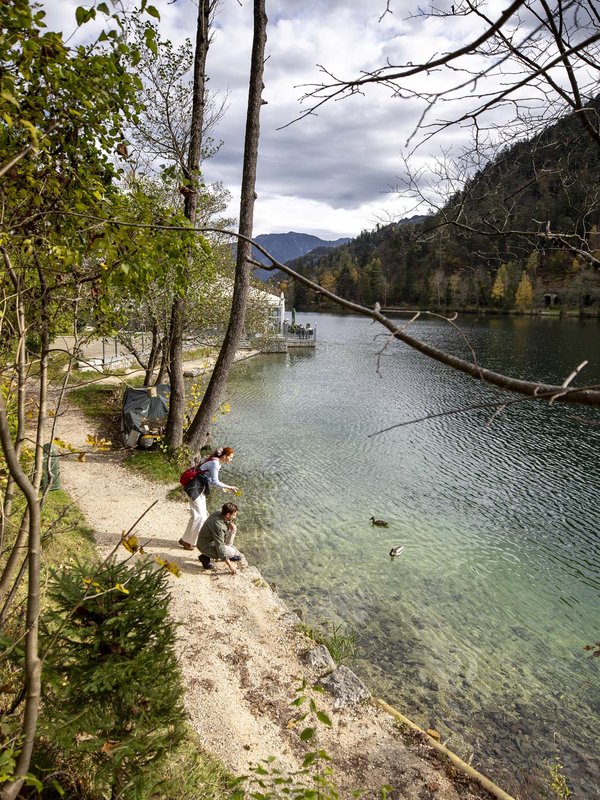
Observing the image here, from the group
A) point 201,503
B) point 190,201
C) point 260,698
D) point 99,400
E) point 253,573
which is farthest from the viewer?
point 99,400

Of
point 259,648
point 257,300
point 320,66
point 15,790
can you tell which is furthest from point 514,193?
point 257,300

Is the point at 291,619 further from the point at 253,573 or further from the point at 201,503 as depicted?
the point at 201,503

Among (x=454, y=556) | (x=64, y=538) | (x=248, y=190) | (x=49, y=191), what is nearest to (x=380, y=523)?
(x=454, y=556)

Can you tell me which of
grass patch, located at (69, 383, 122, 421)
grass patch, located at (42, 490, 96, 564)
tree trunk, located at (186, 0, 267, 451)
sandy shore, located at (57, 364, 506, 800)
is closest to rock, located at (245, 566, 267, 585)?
sandy shore, located at (57, 364, 506, 800)

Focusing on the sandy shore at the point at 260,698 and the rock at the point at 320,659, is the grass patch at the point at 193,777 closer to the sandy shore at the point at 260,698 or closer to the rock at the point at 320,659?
the sandy shore at the point at 260,698

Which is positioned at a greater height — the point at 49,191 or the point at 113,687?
the point at 49,191

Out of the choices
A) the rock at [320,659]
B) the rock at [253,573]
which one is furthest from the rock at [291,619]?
the rock at [253,573]

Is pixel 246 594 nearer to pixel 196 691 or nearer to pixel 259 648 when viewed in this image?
pixel 259 648

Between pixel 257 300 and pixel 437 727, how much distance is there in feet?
69.0

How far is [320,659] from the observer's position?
5.83m

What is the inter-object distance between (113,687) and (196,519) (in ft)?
15.9

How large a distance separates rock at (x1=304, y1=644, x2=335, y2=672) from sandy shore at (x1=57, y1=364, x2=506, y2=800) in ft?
0.27

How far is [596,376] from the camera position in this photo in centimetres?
2912

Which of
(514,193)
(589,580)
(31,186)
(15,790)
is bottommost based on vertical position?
(589,580)
